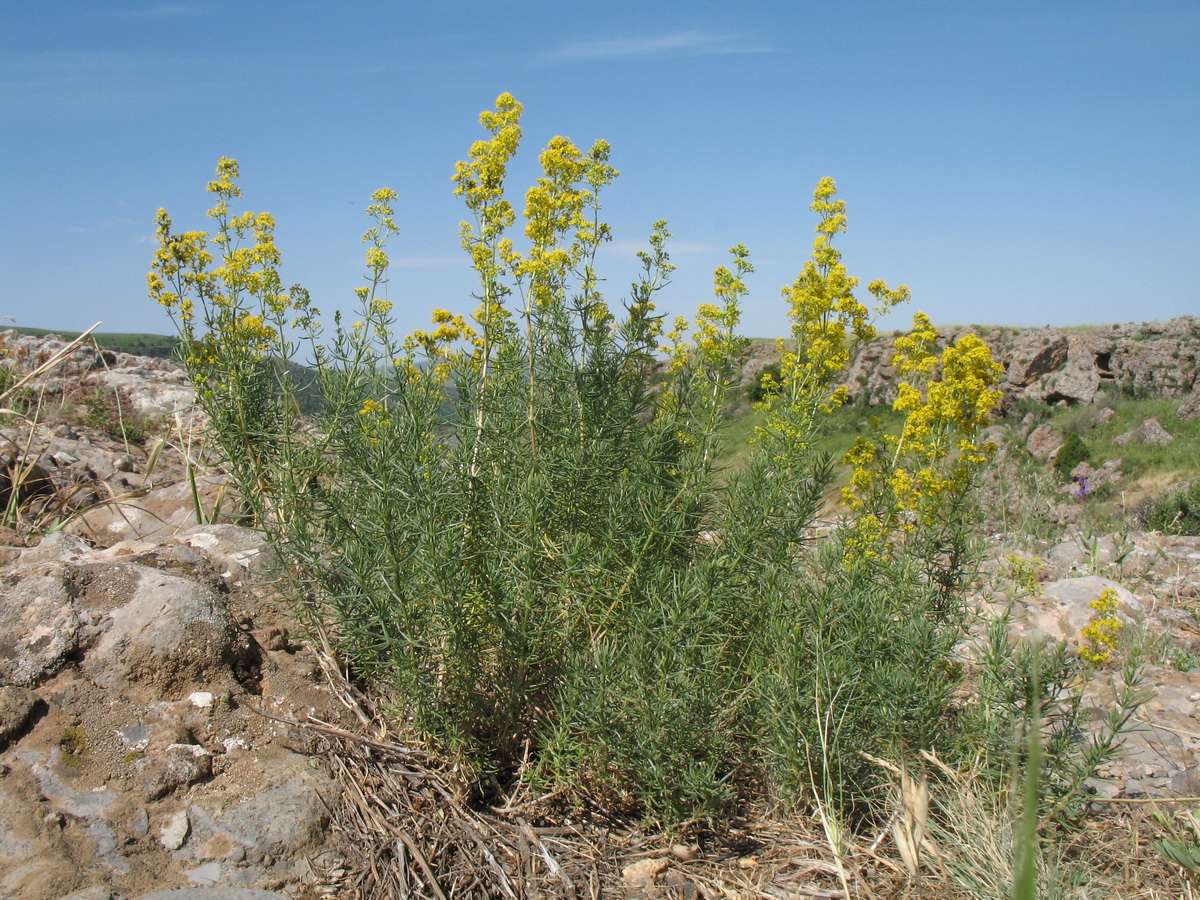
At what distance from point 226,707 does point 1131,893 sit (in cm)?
320

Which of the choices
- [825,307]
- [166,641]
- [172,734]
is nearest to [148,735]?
[172,734]

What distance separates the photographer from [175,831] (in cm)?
236

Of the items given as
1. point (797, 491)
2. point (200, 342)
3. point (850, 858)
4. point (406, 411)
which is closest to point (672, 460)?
point (797, 491)

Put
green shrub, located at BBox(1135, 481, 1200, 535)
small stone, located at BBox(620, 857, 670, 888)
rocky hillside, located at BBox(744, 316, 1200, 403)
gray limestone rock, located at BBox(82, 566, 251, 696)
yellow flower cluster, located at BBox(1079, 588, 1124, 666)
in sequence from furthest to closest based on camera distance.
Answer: rocky hillside, located at BBox(744, 316, 1200, 403) < green shrub, located at BBox(1135, 481, 1200, 535) < yellow flower cluster, located at BBox(1079, 588, 1124, 666) < gray limestone rock, located at BBox(82, 566, 251, 696) < small stone, located at BBox(620, 857, 670, 888)

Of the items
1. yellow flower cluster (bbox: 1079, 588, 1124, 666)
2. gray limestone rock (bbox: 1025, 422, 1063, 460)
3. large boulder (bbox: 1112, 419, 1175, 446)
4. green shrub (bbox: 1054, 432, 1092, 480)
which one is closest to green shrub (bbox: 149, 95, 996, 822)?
yellow flower cluster (bbox: 1079, 588, 1124, 666)

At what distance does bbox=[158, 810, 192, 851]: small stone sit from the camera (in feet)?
7.60

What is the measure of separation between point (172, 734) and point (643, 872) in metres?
1.65

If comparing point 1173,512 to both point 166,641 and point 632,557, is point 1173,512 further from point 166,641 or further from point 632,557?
point 166,641

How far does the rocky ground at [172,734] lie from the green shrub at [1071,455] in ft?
68.7

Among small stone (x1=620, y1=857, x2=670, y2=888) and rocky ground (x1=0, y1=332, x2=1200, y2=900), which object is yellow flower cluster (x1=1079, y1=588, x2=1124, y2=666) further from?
small stone (x1=620, y1=857, x2=670, y2=888)

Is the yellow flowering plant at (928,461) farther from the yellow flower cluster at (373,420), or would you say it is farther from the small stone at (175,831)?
the small stone at (175,831)

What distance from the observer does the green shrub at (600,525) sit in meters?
2.79

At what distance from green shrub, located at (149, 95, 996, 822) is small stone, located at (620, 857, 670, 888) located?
0.16 metres

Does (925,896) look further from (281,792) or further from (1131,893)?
(281,792)
